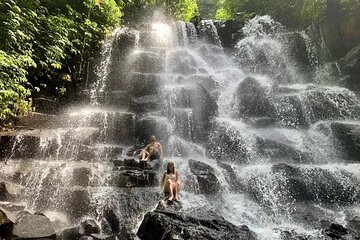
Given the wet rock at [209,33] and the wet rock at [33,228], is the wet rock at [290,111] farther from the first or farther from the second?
the wet rock at [33,228]

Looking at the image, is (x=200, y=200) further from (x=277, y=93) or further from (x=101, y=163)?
(x=277, y=93)

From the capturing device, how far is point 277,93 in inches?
587

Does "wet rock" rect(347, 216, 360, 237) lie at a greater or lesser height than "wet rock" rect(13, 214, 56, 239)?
lesser

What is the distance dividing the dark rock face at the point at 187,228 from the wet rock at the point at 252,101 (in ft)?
25.9

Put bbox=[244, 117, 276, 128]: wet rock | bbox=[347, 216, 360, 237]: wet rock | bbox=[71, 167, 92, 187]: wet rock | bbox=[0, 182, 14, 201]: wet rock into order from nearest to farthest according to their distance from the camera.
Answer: bbox=[347, 216, 360, 237]: wet rock, bbox=[0, 182, 14, 201]: wet rock, bbox=[71, 167, 92, 187]: wet rock, bbox=[244, 117, 276, 128]: wet rock

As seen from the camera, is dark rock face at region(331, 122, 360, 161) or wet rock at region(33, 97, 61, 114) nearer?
dark rock face at region(331, 122, 360, 161)

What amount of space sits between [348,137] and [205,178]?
6.13 metres

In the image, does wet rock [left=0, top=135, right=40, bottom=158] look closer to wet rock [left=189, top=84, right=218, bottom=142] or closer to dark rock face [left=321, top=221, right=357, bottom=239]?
wet rock [left=189, top=84, right=218, bottom=142]

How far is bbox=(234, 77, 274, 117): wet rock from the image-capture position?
14251 mm

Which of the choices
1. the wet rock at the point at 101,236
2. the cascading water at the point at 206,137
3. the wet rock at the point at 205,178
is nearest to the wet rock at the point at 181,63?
the cascading water at the point at 206,137

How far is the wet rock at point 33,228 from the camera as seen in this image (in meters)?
6.61

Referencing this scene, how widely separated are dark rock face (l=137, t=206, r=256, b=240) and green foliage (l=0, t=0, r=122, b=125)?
20.8 feet

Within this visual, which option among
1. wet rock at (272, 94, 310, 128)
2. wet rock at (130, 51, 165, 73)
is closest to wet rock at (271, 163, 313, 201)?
wet rock at (272, 94, 310, 128)

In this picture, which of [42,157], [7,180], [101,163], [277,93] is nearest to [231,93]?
[277,93]
